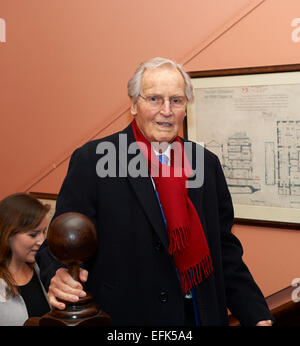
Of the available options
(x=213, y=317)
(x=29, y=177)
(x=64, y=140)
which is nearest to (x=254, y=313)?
(x=213, y=317)

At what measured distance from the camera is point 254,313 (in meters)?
1.74

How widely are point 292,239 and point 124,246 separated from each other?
1.38 metres

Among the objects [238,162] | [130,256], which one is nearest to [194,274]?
[130,256]

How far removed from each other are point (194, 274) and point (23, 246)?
1.09m

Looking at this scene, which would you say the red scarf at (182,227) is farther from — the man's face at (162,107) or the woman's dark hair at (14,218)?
the woman's dark hair at (14,218)

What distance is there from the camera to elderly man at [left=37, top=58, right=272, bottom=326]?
1.74 m

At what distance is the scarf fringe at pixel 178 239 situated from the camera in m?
1.73

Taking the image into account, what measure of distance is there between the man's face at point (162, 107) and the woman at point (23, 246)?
38.9 inches

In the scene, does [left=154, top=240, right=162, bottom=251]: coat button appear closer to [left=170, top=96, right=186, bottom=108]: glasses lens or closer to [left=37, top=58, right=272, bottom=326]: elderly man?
[left=37, top=58, right=272, bottom=326]: elderly man

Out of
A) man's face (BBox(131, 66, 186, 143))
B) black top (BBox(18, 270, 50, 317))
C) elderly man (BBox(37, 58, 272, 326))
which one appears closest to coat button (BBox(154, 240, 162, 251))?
elderly man (BBox(37, 58, 272, 326))

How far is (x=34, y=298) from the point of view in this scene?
240cm

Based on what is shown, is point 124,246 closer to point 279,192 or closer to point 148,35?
point 279,192

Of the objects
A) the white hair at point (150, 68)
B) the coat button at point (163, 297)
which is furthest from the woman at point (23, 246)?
the white hair at point (150, 68)
